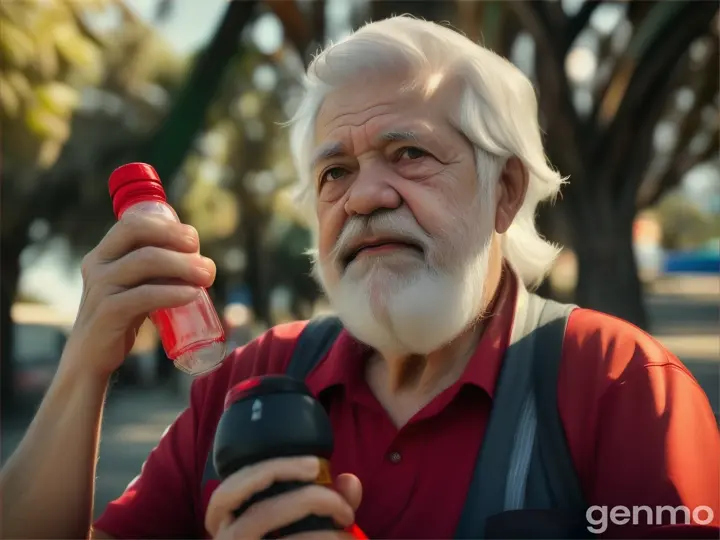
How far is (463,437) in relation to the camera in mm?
1700

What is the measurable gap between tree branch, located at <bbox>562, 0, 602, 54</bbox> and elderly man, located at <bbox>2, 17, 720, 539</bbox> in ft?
19.1

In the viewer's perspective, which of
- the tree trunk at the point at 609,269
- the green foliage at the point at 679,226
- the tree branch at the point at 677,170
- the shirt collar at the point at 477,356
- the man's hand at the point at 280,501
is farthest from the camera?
the green foliage at the point at 679,226

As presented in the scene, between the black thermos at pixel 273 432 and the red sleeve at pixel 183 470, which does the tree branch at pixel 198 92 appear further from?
the black thermos at pixel 273 432

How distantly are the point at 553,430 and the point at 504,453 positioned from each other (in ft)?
0.35

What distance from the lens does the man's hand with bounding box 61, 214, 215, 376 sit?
142 cm

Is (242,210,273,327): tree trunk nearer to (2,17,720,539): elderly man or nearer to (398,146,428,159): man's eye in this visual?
(2,17,720,539): elderly man

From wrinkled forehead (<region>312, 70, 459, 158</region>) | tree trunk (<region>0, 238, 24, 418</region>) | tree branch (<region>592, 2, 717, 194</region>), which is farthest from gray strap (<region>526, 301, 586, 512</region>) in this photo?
tree trunk (<region>0, 238, 24, 418</region>)

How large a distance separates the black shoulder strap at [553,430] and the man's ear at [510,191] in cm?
39

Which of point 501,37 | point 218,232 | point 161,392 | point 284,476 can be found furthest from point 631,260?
point 218,232

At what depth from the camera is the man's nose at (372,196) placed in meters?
1.78

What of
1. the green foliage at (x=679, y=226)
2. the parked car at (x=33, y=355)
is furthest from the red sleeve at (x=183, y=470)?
the green foliage at (x=679, y=226)

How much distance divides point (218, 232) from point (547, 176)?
22.3 metres

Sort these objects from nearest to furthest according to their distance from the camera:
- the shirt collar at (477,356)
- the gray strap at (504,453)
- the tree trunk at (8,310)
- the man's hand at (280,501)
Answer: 1. the man's hand at (280,501)
2. the gray strap at (504,453)
3. the shirt collar at (477,356)
4. the tree trunk at (8,310)

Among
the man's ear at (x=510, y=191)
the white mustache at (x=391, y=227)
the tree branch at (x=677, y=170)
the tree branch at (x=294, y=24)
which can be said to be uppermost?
the tree branch at (x=294, y=24)
